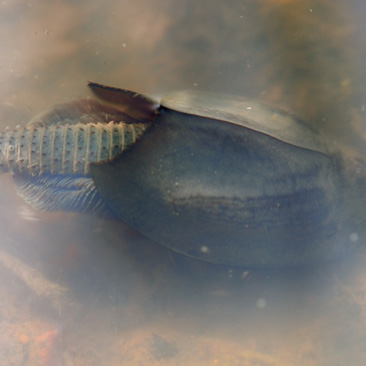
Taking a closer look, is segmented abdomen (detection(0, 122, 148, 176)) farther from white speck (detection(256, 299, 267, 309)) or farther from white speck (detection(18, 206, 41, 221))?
white speck (detection(256, 299, 267, 309))

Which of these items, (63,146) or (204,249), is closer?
(204,249)

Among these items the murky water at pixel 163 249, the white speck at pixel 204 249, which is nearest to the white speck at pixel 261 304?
the murky water at pixel 163 249

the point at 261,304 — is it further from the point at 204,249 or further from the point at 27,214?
the point at 27,214

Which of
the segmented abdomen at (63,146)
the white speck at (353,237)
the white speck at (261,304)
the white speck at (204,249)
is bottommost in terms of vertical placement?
the white speck at (261,304)

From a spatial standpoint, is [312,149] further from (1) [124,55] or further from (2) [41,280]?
(2) [41,280]

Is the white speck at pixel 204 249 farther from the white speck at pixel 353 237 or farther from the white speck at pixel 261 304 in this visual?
the white speck at pixel 353 237

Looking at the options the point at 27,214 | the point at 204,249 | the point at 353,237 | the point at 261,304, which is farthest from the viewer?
the point at 27,214

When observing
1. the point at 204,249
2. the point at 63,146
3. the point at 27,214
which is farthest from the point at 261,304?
the point at 27,214
